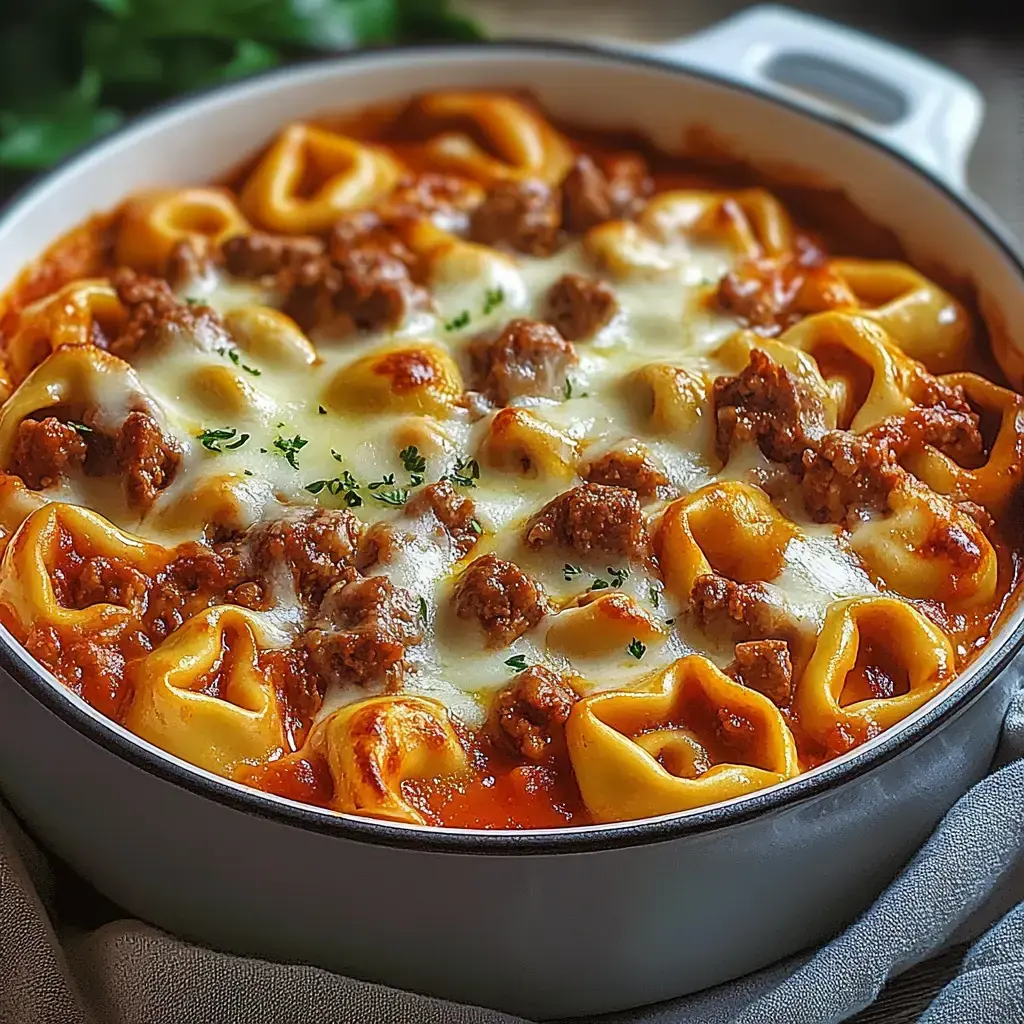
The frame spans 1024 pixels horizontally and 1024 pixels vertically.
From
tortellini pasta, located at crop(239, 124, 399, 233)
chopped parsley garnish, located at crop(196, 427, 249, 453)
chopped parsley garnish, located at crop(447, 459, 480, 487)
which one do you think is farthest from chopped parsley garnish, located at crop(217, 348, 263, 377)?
tortellini pasta, located at crop(239, 124, 399, 233)

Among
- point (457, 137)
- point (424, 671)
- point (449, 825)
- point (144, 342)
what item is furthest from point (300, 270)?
point (449, 825)

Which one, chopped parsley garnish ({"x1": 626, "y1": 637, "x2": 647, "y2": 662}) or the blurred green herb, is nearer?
chopped parsley garnish ({"x1": 626, "y1": 637, "x2": 647, "y2": 662})

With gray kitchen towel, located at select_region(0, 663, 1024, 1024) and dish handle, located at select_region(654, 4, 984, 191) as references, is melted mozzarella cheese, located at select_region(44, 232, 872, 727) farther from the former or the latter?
dish handle, located at select_region(654, 4, 984, 191)

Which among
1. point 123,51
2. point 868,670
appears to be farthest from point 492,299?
point 123,51

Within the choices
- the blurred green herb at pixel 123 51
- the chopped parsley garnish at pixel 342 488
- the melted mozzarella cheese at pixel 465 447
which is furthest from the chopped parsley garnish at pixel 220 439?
the blurred green herb at pixel 123 51

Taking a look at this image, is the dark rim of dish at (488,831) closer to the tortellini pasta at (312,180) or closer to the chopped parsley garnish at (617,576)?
the chopped parsley garnish at (617,576)

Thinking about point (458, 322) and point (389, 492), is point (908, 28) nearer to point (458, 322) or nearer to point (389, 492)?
A: point (458, 322)
